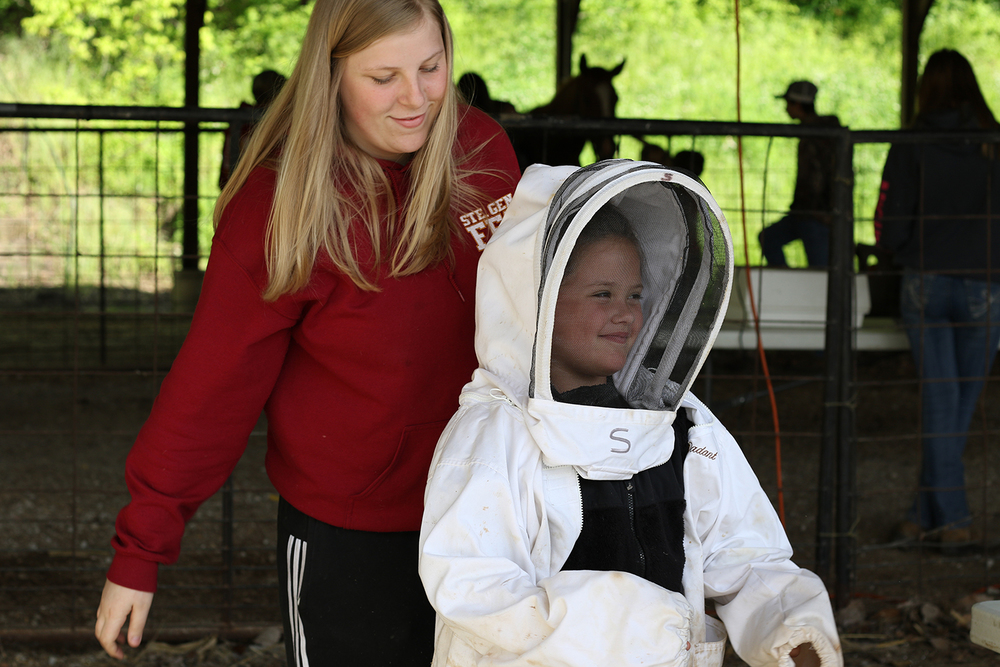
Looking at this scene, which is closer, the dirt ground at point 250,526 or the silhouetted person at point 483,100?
the dirt ground at point 250,526

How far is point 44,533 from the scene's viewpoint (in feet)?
13.8

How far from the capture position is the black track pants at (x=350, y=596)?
5.62 feet

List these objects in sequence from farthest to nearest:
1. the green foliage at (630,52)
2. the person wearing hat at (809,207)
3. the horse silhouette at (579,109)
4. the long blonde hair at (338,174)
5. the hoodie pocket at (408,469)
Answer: the green foliage at (630,52), the horse silhouette at (579,109), the person wearing hat at (809,207), the hoodie pocket at (408,469), the long blonde hair at (338,174)

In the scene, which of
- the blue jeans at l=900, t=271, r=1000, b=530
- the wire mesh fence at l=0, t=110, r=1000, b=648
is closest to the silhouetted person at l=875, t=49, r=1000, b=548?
the blue jeans at l=900, t=271, r=1000, b=530

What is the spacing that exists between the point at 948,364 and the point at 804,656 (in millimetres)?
3113

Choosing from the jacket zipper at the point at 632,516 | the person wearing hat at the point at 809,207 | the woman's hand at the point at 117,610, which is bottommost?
the woman's hand at the point at 117,610

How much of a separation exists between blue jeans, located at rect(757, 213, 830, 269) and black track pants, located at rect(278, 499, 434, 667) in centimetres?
378

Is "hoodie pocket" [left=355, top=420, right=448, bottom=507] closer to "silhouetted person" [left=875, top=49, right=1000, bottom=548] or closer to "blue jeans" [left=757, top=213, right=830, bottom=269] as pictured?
"silhouetted person" [left=875, top=49, right=1000, bottom=548]

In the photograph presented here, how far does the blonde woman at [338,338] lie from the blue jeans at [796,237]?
12.1 ft

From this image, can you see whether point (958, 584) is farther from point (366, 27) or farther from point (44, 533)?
point (44, 533)

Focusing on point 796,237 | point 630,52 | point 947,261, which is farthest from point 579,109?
point 630,52

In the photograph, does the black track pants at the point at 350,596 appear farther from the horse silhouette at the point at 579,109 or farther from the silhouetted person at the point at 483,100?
the horse silhouette at the point at 579,109

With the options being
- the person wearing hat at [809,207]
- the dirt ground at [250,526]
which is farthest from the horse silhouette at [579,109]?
the dirt ground at [250,526]

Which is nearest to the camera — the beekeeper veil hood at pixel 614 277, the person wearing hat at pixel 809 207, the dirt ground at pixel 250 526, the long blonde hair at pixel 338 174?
the beekeeper veil hood at pixel 614 277
